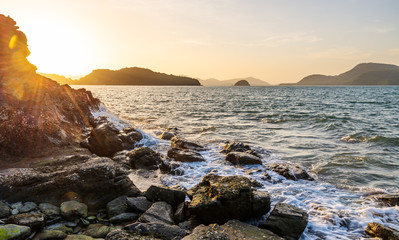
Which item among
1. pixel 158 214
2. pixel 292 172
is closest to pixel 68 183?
pixel 158 214

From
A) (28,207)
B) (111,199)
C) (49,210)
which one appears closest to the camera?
(49,210)

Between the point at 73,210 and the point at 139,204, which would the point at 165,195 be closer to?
the point at 139,204

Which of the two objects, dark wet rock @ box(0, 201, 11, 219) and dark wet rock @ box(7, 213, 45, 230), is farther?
dark wet rock @ box(0, 201, 11, 219)

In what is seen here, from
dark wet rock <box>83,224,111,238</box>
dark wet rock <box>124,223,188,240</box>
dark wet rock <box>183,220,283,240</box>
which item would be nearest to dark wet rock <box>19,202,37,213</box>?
dark wet rock <box>83,224,111,238</box>

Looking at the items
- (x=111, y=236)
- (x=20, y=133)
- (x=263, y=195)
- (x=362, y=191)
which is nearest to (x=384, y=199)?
(x=362, y=191)

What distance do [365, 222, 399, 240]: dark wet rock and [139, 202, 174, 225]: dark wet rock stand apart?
5.59 m

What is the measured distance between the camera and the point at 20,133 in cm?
1100

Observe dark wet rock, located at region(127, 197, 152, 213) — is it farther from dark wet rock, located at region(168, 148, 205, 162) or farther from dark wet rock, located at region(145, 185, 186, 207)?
dark wet rock, located at region(168, 148, 205, 162)

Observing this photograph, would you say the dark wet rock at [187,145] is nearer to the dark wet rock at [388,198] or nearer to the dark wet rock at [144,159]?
the dark wet rock at [144,159]

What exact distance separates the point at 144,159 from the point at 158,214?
5.80 metres

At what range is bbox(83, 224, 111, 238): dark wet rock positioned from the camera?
5789 millimetres

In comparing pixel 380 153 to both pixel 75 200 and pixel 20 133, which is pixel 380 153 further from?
pixel 20 133

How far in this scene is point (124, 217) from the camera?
6.74 m

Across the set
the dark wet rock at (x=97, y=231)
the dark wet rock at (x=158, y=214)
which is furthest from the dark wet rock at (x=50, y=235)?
the dark wet rock at (x=158, y=214)
